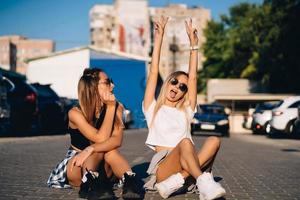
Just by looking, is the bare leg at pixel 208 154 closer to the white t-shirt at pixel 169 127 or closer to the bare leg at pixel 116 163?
the white t-shirt at pixel 169 127

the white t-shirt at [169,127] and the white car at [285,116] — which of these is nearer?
the white t-shirt at [169,127]

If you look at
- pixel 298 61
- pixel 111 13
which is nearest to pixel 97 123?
pixel 298 61

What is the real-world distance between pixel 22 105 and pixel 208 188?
12.7m

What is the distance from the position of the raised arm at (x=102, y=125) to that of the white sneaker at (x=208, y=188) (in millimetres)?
1123

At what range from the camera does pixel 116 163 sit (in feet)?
16.6

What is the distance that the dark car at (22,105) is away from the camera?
52.0 ft

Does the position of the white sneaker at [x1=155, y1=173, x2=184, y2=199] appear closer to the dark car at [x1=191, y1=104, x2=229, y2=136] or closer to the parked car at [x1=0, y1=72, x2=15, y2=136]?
the parked car at [x1=0, y1=72, x2=15, y2=136]

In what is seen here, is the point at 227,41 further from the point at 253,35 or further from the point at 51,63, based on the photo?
the point at 51,63

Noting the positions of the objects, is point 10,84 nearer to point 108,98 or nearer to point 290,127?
point 290,127

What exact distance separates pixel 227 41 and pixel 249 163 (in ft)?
182

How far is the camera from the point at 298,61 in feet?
118

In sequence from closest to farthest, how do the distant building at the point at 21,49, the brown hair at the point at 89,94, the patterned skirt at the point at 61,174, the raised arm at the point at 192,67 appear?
the brown hair at the point at 89,94 < the patterned skirt at the point at 61,174 < the raised arm at the point at 192,67 < the distant building at the point at 21,49

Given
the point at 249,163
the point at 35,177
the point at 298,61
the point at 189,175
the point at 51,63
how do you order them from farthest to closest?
the point at 51,63, the point at 298,61, the point at 249,163, the point at 35,177, the point at 189,175

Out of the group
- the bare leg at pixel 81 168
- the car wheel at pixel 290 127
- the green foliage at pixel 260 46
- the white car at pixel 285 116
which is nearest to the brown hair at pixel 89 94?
the bare leg at pixel 81 168
